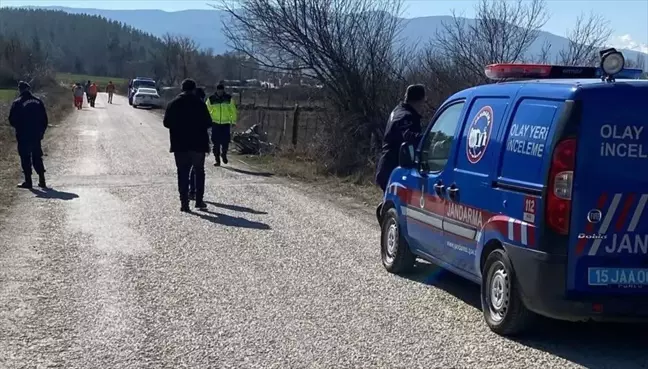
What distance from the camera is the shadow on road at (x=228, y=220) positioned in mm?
12133

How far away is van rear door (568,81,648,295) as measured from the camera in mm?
6137

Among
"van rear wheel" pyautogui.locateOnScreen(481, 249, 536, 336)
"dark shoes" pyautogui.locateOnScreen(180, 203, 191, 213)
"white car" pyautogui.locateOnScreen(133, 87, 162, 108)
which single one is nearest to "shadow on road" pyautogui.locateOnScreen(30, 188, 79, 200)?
"dark shoes" pyautogui.locateOnScreen(180, 203, 191, 213)

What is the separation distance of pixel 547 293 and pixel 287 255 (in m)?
4.25

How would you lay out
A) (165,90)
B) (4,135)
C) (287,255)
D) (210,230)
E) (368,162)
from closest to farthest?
(287,255) < (210,230) < (368,162) < (4,135) < (165,90)

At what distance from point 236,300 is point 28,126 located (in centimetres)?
928

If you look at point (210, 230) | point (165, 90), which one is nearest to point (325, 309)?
point (210, 230)

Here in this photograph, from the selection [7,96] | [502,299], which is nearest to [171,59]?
[7,96]

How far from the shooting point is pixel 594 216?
6.16m

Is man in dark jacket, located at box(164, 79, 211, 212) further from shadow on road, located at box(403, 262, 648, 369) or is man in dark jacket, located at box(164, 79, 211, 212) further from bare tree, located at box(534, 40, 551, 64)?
bare tree, located at box(534, 40, 551, 64)

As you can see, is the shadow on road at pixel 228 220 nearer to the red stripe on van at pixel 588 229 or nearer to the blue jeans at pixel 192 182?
the blue jeans at pixel 192 182

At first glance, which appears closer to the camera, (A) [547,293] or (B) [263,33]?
(A) [547,293]

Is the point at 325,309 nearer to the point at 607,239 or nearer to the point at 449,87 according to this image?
the point at 607,239

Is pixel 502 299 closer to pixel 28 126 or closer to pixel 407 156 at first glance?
pixel 407 156

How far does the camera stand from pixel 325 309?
7.60 meters
